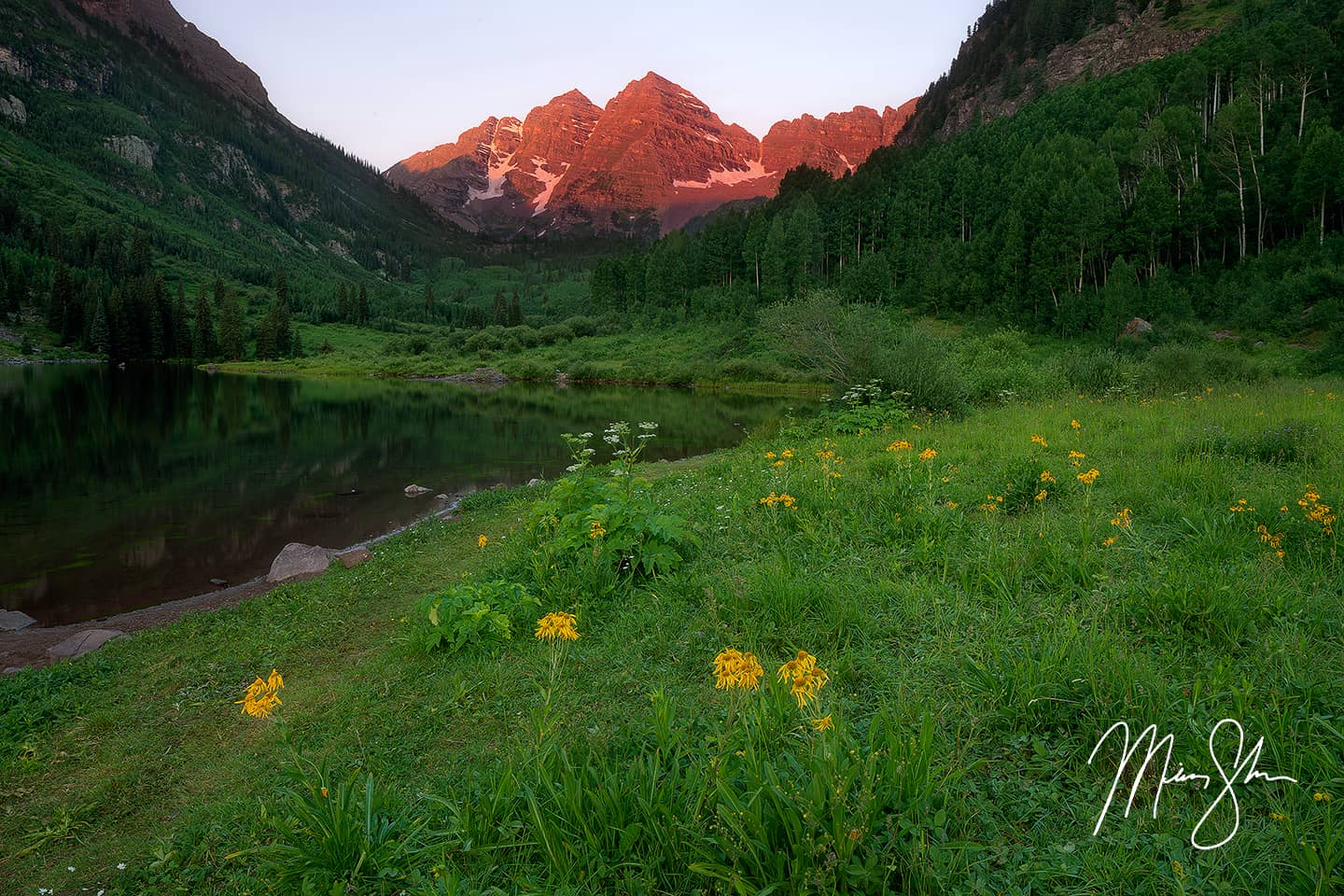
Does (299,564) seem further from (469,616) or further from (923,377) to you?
(923,377)

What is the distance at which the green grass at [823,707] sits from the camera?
2.41 m

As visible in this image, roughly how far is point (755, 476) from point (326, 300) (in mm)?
174338

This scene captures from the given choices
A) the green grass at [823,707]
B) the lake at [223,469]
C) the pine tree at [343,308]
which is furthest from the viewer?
the pine tree at [343,308]

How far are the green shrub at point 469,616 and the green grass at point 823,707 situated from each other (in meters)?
0.23

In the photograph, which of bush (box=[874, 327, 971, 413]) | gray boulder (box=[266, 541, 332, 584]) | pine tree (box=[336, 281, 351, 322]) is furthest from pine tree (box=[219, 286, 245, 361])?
bush (box=[874, 327, 971, 413])

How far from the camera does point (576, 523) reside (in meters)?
6.93

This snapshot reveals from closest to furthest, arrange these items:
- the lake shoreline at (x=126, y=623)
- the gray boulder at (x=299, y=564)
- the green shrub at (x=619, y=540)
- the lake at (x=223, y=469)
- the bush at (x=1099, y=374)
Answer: the green shrub at (x=619, y=540) → the lake shoreline at (x=126, y=623) → the gray boulder at (x=299, y=564) → the lake at (x=223, y=469) → the bush at (x=1099, y=374)

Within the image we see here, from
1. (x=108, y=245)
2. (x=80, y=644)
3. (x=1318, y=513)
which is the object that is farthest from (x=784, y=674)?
(x=108, y=245)

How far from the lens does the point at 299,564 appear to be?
35.4ft

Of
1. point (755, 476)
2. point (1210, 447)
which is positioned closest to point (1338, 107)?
point (1210, 447)

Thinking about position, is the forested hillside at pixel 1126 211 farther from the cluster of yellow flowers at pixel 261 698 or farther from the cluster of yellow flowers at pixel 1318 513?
the cluster of yellow flowers at pixel 261 698

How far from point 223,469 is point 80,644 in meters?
15.8

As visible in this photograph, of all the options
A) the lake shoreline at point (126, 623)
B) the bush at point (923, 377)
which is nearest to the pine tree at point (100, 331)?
the lake shoreline at point (126, 623)

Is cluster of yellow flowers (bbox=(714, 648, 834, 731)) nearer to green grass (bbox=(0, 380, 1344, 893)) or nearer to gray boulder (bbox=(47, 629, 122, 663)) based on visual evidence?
green grass (bbox=(0, 380, 1344, 893))
